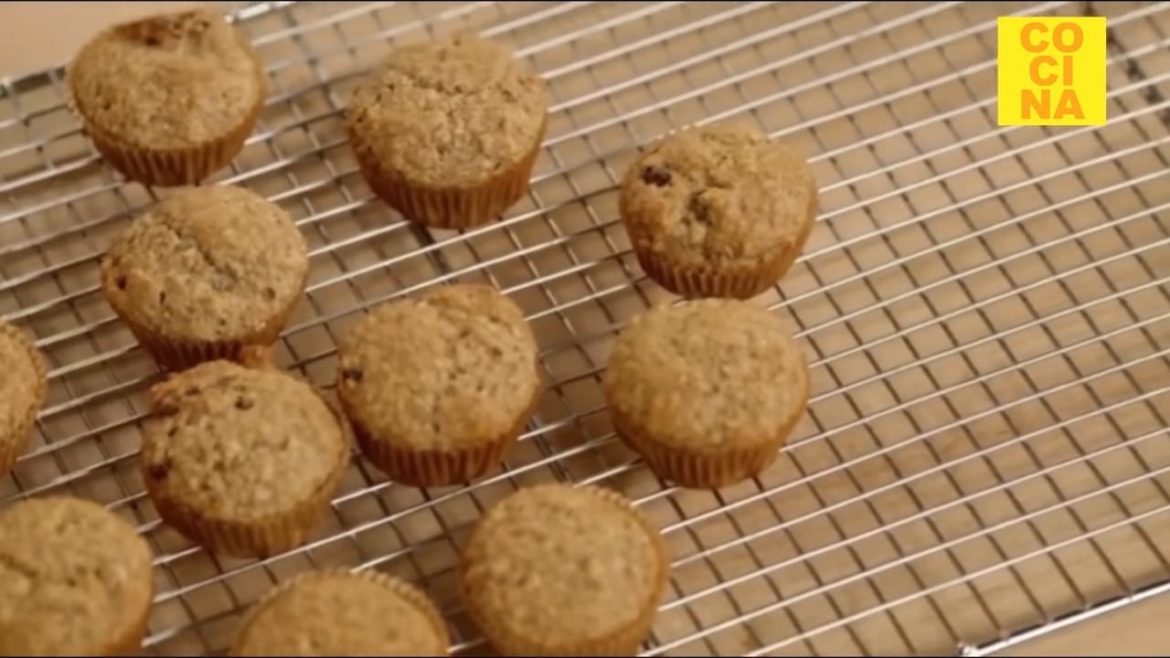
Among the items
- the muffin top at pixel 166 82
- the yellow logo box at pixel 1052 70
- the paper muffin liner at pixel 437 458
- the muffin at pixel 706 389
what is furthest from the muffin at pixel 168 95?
the yellow logo box at pixel 1052 70

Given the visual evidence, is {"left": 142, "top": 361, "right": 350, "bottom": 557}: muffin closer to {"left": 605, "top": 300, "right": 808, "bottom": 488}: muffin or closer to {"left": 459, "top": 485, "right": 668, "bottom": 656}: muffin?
{"left": 459, "top": 485, "right": 668, "bottom": 656}: muffin

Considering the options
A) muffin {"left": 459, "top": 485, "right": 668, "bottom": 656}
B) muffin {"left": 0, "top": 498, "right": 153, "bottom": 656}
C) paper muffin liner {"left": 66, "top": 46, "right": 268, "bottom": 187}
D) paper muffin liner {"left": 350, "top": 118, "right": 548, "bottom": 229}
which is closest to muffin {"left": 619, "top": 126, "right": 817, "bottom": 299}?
paper muffin liner {"left": 350, "top": 118, "right": 548, "bottom": 229}

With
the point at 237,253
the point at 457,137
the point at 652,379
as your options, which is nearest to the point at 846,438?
the point at 652,379

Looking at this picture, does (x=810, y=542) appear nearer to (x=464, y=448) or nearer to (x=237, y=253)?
(x=464, y=448)

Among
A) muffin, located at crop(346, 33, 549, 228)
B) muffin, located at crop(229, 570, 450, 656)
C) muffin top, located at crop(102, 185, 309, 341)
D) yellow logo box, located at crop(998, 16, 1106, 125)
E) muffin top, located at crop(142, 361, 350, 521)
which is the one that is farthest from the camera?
yellow logo box, located at crop(998, 16, 1106, 125)

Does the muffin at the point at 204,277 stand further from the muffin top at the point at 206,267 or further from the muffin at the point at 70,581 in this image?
the muffin at the point at 70,581

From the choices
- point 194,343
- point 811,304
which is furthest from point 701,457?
point 194,343
